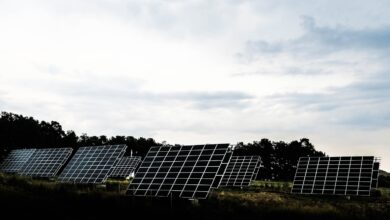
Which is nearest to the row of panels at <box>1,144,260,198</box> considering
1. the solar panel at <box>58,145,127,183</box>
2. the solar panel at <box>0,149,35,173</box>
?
the solar panel at <box>58,145,127,183</box>

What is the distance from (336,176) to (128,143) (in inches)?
3451

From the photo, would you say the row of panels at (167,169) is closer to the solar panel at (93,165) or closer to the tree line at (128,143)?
the solar panel at (93,165)

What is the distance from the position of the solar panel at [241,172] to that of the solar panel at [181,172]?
2352 centimetres

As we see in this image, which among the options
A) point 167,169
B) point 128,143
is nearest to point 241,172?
point 167,169

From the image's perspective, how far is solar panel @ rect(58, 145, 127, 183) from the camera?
1586 inches

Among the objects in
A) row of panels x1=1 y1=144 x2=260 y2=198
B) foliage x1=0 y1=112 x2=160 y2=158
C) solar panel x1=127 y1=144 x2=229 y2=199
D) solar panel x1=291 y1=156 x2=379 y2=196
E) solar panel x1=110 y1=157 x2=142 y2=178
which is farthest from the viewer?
foliage x1=0 y1=112 x2=160 y2=158

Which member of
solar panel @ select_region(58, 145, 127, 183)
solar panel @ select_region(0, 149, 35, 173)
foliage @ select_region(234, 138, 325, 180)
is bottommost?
solar panel @ select_region(58, 145, 127, 183)

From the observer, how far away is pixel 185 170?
1031 inches

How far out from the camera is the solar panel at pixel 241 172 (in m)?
51.9

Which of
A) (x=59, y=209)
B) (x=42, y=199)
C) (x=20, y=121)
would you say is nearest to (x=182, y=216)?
(x=59, y=209)

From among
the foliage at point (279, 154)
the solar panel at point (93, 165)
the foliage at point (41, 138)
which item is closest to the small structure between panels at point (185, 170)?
the solar panel at point (93, 165)

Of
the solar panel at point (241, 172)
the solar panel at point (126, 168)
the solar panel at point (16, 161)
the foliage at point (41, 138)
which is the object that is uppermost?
the foliage at point (41, 138)

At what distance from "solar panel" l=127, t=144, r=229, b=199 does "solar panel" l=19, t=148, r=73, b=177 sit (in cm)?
2639

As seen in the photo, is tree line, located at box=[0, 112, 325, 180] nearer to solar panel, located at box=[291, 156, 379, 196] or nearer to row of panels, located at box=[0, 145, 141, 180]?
row of panels, located at box=[0, 145, 141, 180]
